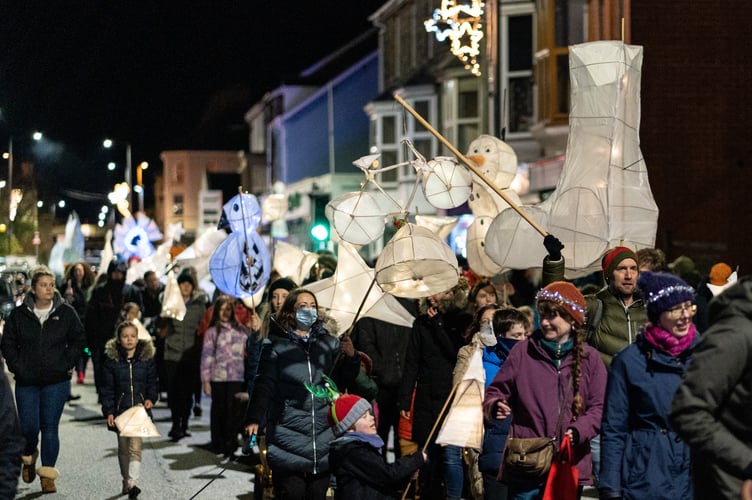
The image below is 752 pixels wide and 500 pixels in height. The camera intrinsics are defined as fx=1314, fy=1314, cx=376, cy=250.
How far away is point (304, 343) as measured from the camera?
842 centimetres

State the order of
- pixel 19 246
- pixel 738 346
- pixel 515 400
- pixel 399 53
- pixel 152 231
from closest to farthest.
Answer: pixel 738 346 → pixel 515 400 → pixel 152 231 → pixel 399 53 → pixel 19 246

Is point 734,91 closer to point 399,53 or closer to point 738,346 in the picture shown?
point 738,346

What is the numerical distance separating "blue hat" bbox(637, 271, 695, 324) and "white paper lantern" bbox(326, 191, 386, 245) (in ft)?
18.1

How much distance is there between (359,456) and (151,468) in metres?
6.45

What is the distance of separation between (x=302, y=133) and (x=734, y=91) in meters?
45.3

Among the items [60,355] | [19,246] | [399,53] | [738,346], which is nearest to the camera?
[738,346]

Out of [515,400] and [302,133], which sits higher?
[302,133]

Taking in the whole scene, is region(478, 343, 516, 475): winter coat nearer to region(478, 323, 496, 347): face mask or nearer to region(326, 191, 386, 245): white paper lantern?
region(478, 323, 496, 347): face mask

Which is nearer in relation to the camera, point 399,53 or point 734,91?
point 734,91

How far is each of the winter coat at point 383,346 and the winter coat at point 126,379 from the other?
1.96m

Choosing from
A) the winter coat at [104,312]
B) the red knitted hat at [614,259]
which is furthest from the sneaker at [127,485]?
the winter coat at [104,312]

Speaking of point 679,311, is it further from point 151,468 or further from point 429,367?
point 151,468

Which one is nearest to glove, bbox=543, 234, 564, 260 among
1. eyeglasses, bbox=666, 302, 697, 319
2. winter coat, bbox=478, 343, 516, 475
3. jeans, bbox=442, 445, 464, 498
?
winter coat, bbox=478, 343, 516, 475

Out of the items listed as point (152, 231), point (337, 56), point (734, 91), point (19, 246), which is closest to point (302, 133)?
point (337, 56)
